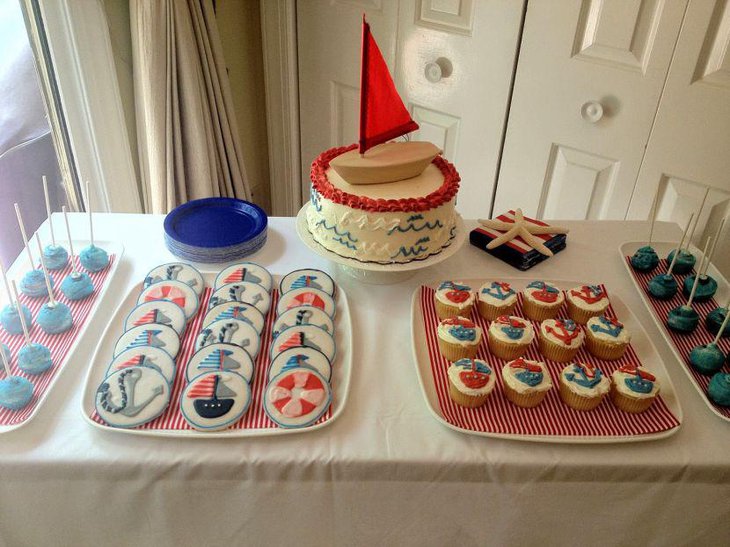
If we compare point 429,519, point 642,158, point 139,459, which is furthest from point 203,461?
point 642,158

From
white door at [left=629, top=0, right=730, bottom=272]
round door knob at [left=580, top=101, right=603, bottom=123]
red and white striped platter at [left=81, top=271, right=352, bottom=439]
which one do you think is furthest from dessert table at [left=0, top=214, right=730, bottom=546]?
round door knob at [left=580, top=101, right=603, bottom=123]

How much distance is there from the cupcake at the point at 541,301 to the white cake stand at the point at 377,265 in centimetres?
16

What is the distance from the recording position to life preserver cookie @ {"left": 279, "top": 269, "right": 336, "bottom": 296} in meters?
1.25

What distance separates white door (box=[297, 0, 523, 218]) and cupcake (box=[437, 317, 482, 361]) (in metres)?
1.11

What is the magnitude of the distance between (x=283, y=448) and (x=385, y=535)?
0.73ft

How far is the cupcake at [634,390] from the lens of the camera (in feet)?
3.33

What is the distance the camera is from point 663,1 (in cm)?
167

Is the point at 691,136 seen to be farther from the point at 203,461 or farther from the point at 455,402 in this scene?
the point at 203,461

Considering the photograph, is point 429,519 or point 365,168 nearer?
point 429,519

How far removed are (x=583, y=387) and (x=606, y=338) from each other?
140mm

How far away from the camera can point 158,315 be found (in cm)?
116

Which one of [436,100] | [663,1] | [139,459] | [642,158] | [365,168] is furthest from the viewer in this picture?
[436,100]

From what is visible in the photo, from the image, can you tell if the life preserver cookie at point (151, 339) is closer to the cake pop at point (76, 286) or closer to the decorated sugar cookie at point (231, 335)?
the decorated sugar cookie at point (231, 335)

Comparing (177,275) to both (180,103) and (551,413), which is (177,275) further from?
(180,103)
